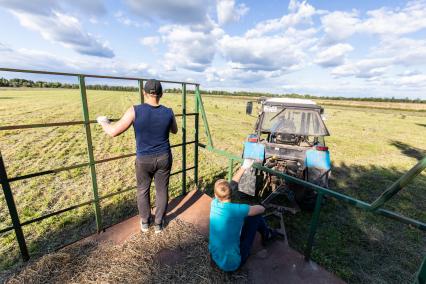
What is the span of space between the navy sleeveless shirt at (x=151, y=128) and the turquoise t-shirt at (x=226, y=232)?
3.00 ft

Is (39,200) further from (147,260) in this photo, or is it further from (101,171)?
(147,260)

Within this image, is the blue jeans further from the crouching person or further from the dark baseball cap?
the dark baseball cap

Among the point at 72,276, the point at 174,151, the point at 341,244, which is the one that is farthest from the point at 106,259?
the point at 174,151

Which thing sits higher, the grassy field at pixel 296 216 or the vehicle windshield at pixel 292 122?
the vehicle windshield at pixel 292 122

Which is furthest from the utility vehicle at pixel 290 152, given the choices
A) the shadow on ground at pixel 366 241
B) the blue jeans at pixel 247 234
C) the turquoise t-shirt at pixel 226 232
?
the turquoise t-shirt at pixel 226 232

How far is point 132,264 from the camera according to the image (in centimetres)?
235

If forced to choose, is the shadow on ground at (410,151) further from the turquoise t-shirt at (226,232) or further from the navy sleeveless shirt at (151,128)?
the navy sleeveless shirt at (151,128)

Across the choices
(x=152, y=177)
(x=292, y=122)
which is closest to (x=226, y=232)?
(x=152, y=177)

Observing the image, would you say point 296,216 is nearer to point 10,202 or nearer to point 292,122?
point 292,122

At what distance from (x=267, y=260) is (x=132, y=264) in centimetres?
145

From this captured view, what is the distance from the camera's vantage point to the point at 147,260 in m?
2.43

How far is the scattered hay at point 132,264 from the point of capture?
2.20 m

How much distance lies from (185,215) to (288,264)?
4.89ft

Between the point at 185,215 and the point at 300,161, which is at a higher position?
the point at 300,161
